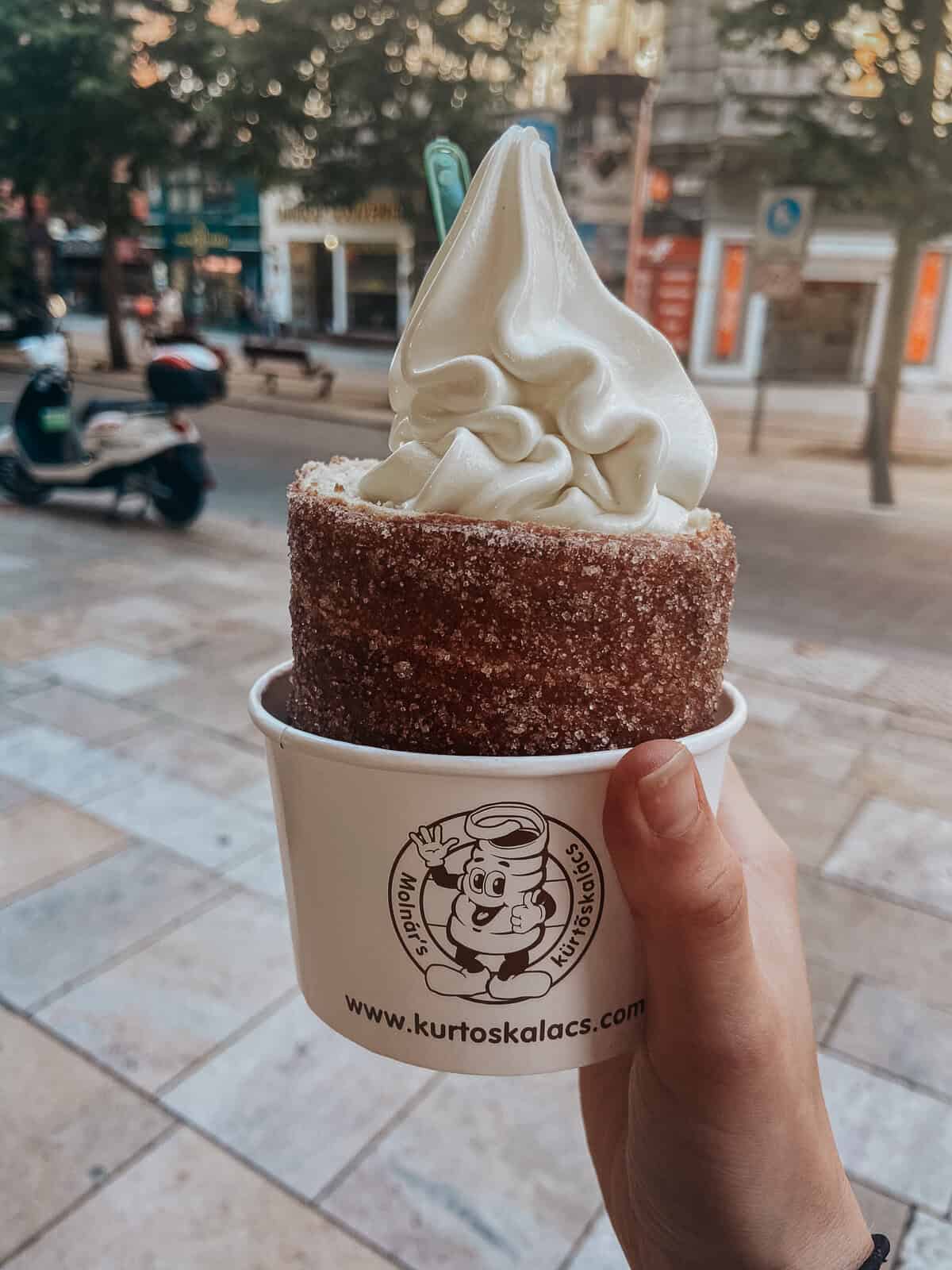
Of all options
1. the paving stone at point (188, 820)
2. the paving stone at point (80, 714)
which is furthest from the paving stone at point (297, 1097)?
the paving stone at point (80, 714)

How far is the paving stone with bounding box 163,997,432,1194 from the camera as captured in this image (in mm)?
2561

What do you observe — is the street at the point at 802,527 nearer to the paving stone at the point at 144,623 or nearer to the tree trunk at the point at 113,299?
the paving stone at the point at 144,623

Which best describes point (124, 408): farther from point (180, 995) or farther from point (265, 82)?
point (265, 82)

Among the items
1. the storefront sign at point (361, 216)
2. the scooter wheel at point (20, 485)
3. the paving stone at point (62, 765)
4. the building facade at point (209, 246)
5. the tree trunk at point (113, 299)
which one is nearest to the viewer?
the paving stone at point (62, 765)

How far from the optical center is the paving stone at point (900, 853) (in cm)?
379

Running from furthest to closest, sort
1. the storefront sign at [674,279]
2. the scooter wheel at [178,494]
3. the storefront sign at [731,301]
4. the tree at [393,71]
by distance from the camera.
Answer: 1. the storefront sign at [731,301]
2. the storefront sign at [674,279]
3. the tree at [393,71]
4. the scooter wheel at [178,494]

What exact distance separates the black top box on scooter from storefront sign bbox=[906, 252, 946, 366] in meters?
19.6

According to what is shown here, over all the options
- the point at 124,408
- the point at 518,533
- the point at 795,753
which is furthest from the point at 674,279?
the point at 518,533

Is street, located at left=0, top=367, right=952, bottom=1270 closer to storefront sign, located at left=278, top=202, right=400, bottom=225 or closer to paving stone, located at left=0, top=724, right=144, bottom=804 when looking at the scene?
paving stone, located at left=0, top=724, right=144, bottom=804

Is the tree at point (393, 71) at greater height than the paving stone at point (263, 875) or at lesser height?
greater

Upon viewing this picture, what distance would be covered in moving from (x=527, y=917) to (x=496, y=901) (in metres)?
0.05

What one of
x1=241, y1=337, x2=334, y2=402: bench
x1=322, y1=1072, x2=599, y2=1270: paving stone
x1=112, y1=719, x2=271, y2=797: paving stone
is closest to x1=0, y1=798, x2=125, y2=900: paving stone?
x1=112, y1=719, x2=271, y2=797: paving stone

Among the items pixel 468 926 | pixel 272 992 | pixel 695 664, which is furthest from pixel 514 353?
pixel 272 992

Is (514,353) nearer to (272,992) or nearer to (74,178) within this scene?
(272,992)
